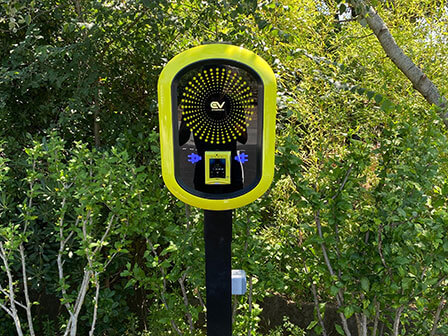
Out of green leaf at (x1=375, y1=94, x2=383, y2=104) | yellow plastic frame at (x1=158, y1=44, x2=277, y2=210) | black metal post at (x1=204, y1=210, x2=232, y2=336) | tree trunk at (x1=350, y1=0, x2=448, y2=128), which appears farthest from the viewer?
tree trunk at (x1=350, y1=0, x2=448, y2=128)

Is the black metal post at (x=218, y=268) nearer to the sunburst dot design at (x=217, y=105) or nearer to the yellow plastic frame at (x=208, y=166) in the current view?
the yellow plastic frame at (x=208, y=166)

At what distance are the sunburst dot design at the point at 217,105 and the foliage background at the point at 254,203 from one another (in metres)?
0.49

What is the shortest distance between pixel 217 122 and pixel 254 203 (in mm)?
703

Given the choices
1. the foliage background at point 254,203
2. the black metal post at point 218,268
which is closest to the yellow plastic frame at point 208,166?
the black metal post at point 218,268

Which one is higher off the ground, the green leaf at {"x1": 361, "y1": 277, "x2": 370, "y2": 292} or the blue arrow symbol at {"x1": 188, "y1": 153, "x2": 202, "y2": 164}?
the blue arrow symbol at {"x1": 188, "y1": 153, "x2": 202, "y2": 164}

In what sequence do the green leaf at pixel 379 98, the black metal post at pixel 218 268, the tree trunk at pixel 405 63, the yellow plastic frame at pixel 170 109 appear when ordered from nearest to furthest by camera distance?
the yellow plastic frame at pixel 170 109 → the black metal post at pixel 218 268 → the green leaf at pixel 379 98 → the tree trunk at pixel 405 63

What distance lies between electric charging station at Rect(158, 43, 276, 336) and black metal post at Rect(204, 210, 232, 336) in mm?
86

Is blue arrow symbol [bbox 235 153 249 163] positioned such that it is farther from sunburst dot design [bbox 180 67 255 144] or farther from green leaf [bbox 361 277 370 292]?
green leaf [bbox 361 277 370 292]

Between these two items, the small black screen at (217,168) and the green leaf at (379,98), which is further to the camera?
the green leaf at (379,98)

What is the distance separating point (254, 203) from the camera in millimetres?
2020

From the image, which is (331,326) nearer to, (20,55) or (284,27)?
(284,27)

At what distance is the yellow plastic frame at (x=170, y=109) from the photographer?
53.7 inches

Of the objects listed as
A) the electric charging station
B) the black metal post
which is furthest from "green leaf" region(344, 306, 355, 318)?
the electric charging station

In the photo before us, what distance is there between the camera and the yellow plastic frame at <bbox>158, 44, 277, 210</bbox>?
1364 mm
